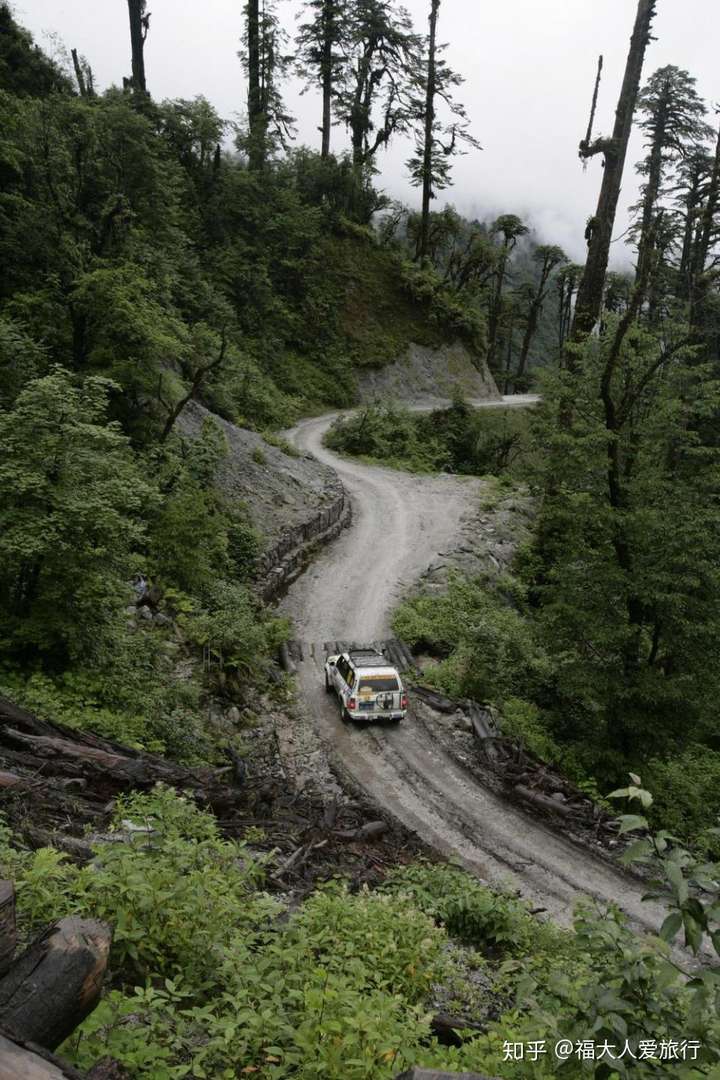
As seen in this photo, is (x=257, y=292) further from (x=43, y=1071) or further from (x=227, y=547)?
(x=43, y=1071)

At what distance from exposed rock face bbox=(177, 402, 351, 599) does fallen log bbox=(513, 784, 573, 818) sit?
1061 cm

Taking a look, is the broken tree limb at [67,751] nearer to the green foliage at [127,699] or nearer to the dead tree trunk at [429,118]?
the green foliage at [127,699]

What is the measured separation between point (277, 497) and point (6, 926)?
2285cm

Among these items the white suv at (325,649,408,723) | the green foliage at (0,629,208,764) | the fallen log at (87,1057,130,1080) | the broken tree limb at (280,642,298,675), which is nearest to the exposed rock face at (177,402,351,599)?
the broken tree limb at (280,642,298,675)

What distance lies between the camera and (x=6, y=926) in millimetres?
3713

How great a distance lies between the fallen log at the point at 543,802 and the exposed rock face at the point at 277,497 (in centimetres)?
1061

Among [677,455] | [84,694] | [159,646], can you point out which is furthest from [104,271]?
[677,455]

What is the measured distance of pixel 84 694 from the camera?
11320mm

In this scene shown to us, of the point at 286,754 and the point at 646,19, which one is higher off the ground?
the point at 646,19

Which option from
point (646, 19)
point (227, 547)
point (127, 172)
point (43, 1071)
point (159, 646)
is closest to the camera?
point (43, 1071)

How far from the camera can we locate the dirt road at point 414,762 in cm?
1170

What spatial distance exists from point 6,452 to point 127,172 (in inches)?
712

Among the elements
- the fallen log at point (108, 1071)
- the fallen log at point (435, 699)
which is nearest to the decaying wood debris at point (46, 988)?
the fallen log at point (108, 1071)

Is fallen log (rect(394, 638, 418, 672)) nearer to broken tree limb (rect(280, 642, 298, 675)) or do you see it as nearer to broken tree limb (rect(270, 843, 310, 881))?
broken tree limb (rect(280, 642, 298, 675))
